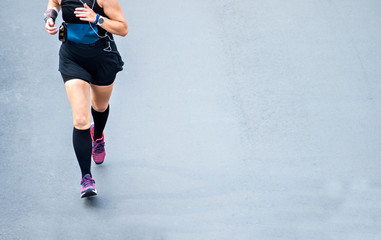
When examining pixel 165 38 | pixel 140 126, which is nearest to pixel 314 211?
pixel 140 126

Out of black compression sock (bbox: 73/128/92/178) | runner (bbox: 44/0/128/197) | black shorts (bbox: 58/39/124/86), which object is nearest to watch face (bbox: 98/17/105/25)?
runner (bbox: 44/0/128/197)

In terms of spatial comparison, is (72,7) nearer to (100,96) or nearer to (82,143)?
(100,96)

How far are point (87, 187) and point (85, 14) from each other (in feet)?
3.38

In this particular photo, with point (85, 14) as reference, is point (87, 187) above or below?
below

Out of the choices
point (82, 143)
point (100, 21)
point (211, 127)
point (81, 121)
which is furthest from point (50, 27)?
point (211, 127)

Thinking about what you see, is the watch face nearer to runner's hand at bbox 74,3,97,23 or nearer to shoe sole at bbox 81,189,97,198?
runner's hand at bbox 74,3,97,23

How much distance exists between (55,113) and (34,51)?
712mm

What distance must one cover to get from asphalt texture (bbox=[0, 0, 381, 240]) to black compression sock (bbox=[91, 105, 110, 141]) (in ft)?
0.71

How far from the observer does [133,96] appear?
4.17 metres

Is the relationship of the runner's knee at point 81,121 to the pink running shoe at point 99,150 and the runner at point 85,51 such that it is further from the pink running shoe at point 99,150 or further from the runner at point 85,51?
the pink running shoe at point 99,150

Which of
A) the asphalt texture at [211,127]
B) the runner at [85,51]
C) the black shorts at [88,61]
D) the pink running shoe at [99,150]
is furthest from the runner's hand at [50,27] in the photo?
the asphalt texture at [211,127]

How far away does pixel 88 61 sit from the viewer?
3.19 meters

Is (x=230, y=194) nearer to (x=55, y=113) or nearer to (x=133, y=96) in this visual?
(x=133, y=96)

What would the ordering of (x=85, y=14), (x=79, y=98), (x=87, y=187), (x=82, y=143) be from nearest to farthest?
1. (x=85, y=14)
2. (x=79, y=98)
3. (x=82, y=143)
4. (x=87, y=187)
